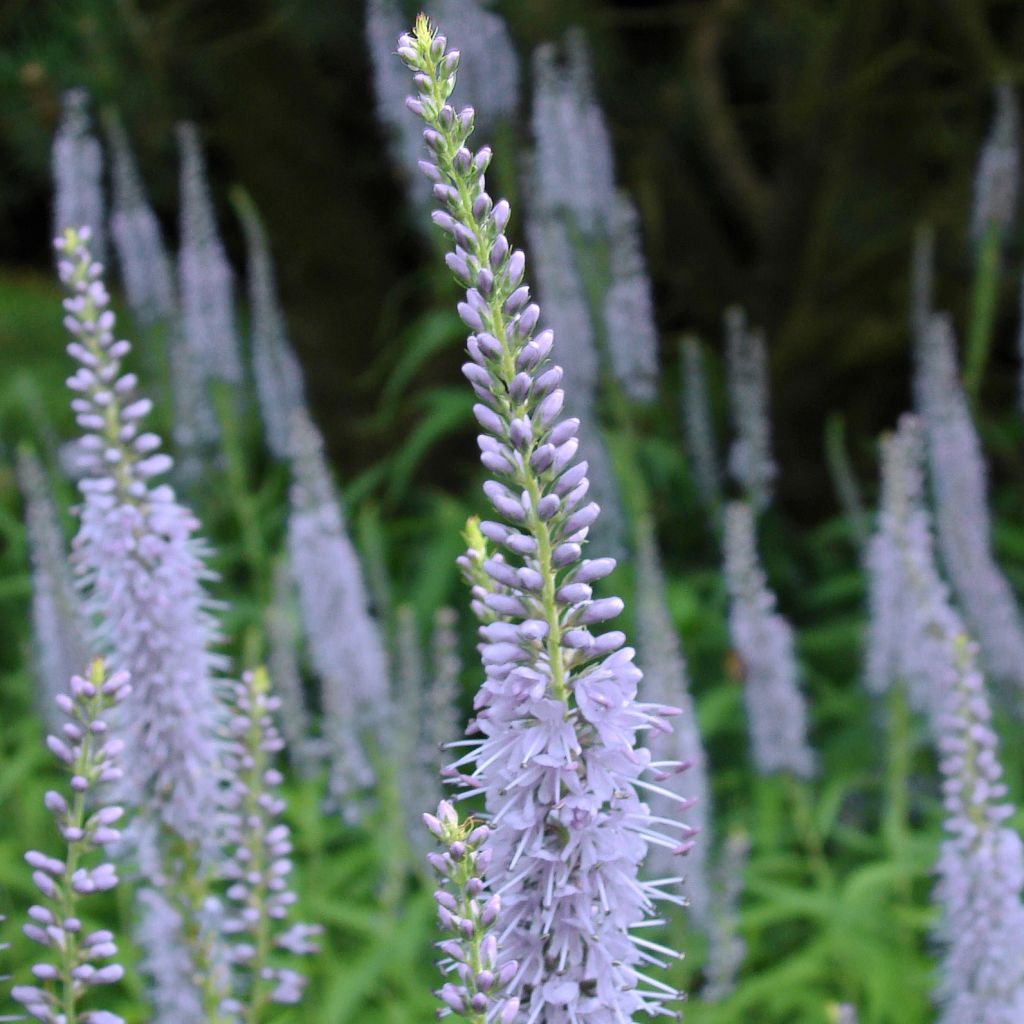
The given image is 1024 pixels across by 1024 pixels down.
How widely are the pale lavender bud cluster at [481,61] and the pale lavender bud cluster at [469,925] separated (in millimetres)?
4607

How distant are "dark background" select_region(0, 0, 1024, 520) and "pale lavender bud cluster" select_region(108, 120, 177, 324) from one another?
1.02m

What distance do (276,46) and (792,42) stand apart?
2.88 m

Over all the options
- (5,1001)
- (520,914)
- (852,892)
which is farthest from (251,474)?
(520,914)

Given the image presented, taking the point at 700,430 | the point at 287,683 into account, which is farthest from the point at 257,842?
the point at 700,430

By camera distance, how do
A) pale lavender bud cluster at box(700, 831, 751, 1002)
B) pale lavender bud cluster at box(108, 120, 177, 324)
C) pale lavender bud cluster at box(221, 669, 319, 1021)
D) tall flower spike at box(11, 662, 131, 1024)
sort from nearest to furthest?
tall flower spike at box(11, 662, 131, 1024) < pale lavender bud cluster at box(221, 669, 319, 1021) < pale lavender bud cluster at box(700, 831, 751, 1002) < pale lavender bud cluster at box(108, 120, 177, 324)

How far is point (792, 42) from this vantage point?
325 inches

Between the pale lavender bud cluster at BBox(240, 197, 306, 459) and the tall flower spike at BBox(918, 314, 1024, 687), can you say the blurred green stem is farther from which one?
the pale lavender bud cluster at BBox(240, 197, 306, 459)

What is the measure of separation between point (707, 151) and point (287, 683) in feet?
17.0

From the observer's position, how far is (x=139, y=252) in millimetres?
6652

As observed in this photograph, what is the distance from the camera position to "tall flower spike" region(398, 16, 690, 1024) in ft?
5.95

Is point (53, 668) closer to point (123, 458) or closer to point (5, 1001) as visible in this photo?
point (5, 1001)

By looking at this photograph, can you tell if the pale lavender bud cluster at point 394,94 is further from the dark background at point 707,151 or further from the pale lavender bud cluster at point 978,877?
the pale lavender bud cluster at point 978,877

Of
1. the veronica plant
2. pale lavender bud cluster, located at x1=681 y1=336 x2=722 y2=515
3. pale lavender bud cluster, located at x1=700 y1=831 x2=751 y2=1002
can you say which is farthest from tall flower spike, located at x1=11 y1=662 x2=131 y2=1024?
pale lavender bud cluster, located at x1=681 y1=336 x2=722 y2=515

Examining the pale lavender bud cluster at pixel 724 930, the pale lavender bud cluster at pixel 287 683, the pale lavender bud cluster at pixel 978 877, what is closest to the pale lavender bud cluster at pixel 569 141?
the pale lavender bud cluster at pixel 287 683
